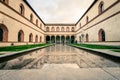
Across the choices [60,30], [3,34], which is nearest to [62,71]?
[3,34]

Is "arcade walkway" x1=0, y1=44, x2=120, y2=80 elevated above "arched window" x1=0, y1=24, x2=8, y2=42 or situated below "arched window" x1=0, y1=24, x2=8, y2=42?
below

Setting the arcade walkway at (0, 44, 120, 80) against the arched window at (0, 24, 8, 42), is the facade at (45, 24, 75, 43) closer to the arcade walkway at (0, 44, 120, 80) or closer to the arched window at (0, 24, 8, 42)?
the arched window at (0, 24, 8, 42)

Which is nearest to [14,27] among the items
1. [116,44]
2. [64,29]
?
[116,44]

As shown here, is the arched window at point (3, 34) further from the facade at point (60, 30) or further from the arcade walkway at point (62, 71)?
the facade at point (60, 30)

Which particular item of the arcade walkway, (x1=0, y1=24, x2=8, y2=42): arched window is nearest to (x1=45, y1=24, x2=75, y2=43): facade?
(x1=0, y1=24, x2=8, y2=42): arched window

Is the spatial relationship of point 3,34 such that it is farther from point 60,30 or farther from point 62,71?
point 60,30

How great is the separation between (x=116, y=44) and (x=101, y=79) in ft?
37.8

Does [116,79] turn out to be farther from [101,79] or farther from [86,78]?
[86,78]

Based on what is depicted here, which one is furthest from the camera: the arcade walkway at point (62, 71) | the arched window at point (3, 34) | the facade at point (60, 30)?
the facade at point (60, 30)

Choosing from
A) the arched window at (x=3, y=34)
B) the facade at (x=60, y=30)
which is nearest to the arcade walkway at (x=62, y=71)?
the arched window at (x=3, y=34)

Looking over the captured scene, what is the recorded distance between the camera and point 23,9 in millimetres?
19016

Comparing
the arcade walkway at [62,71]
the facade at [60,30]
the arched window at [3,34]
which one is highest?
the facade at [60,30]

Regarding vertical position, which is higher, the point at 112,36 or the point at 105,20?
the point at 105,20

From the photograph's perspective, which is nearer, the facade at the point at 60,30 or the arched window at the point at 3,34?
the arched window at the point at 3,34
